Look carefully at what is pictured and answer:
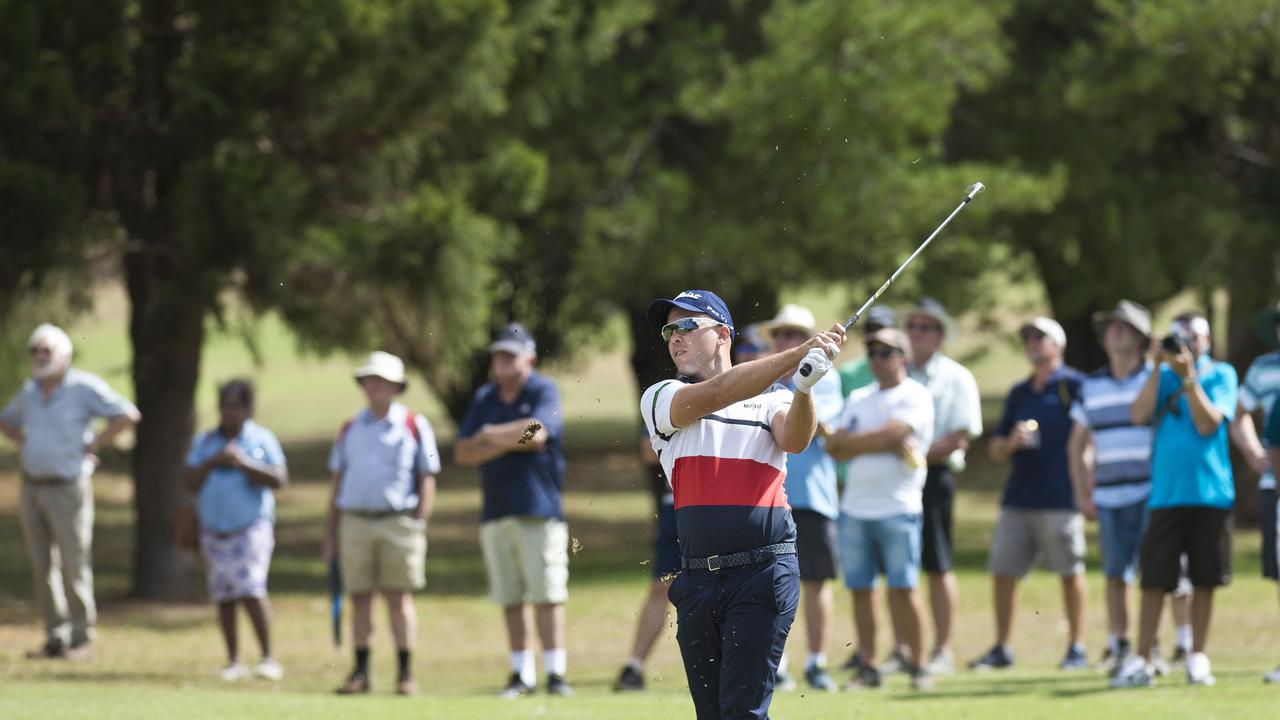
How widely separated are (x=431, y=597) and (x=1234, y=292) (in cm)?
930

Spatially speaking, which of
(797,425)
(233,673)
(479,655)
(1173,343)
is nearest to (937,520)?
(1173,343)

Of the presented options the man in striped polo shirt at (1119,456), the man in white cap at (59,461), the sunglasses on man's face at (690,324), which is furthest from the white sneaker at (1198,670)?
the man in white cap at (59,461)

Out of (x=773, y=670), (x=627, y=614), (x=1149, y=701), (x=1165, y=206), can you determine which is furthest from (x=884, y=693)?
(x=1165, y=206)

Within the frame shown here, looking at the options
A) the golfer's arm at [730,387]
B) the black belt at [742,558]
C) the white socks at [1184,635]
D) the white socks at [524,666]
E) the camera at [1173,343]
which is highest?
the camera at [1173,343]

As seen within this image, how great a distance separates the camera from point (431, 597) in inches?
730

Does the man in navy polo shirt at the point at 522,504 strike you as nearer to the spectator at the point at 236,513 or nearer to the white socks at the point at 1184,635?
the spectator at the point at 236,513

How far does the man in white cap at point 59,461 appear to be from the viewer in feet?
43.8

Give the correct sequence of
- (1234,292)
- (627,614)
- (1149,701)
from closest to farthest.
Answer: (1149,701) < (627,614) < (1234,292)

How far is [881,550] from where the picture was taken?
11383 millimetres

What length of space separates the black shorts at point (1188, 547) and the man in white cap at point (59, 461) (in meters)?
7.09

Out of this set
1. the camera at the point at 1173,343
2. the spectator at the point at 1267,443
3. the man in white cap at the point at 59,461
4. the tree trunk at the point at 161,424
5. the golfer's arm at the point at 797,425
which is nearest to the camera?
the golfer's arm at the point at 797,425

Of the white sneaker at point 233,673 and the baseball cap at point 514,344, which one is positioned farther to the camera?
the white sneaker at point 233,673

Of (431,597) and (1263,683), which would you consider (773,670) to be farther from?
(431,597)

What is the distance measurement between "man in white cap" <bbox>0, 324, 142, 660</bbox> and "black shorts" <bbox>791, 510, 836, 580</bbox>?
5.00m
